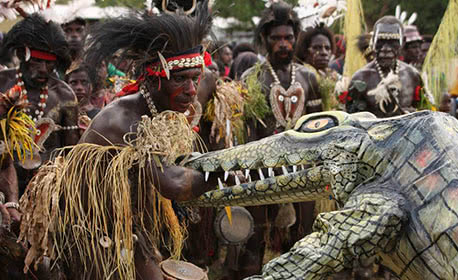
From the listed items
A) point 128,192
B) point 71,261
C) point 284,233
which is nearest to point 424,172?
point 128,192

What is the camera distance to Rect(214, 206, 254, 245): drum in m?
5.89

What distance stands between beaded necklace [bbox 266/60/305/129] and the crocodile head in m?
3.71

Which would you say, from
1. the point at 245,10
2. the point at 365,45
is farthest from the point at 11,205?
the point at 245,10

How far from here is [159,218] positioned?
11.9 feet

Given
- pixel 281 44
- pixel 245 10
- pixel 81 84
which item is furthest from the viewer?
pixel 245 10

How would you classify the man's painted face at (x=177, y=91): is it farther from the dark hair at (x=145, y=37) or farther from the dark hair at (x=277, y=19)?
the dark hair at (x=277, y=19)

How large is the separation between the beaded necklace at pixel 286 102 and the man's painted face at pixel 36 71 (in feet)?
7.42

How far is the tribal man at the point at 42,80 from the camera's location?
5.47 meters

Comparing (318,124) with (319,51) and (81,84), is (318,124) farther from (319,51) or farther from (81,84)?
(319,51)

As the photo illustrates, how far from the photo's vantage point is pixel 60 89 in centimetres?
590

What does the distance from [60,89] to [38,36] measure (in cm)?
61

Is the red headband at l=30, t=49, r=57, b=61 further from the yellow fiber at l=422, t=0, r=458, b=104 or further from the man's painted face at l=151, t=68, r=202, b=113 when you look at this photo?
the yellow fiber at l=422, t=0, r=458, b=104

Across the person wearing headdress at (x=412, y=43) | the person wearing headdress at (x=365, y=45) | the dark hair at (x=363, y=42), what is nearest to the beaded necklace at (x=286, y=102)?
the person wearing headdress at (x=365, y=45)

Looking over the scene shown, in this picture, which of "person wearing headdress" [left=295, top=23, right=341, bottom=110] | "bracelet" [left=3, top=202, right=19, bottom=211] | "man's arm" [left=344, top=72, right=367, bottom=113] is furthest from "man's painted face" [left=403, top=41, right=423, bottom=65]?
"bracelet" [left=3, top=202, right=19, bottom=211]
